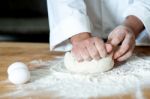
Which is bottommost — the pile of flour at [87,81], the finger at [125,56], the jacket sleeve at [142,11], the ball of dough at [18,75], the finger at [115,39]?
the pile of flour at [87,81]

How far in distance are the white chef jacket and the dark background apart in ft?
1.79

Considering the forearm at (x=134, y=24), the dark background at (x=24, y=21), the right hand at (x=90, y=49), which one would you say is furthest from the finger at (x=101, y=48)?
the dark background at (x=24, y=21)

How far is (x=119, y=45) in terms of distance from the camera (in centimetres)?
89

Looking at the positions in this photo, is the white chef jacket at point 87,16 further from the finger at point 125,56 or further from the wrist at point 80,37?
the finger at point 125,56

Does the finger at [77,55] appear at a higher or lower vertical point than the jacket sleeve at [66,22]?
lower

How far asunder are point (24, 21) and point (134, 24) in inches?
33.4

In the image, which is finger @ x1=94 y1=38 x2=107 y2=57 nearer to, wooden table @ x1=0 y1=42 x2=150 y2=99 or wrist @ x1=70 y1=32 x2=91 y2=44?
wrist @ x1=70 y1=32 x2=91 y2=44

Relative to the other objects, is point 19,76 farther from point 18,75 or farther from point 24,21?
point 24,21

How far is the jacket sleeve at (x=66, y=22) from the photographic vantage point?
928mm

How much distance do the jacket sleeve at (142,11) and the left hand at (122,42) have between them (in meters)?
0.11

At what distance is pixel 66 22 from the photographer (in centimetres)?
95

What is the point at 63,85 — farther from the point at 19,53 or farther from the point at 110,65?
the point at 19,53

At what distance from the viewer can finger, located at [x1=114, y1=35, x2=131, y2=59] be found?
86 centimetres

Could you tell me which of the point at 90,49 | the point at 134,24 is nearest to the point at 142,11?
the point at 134,24
